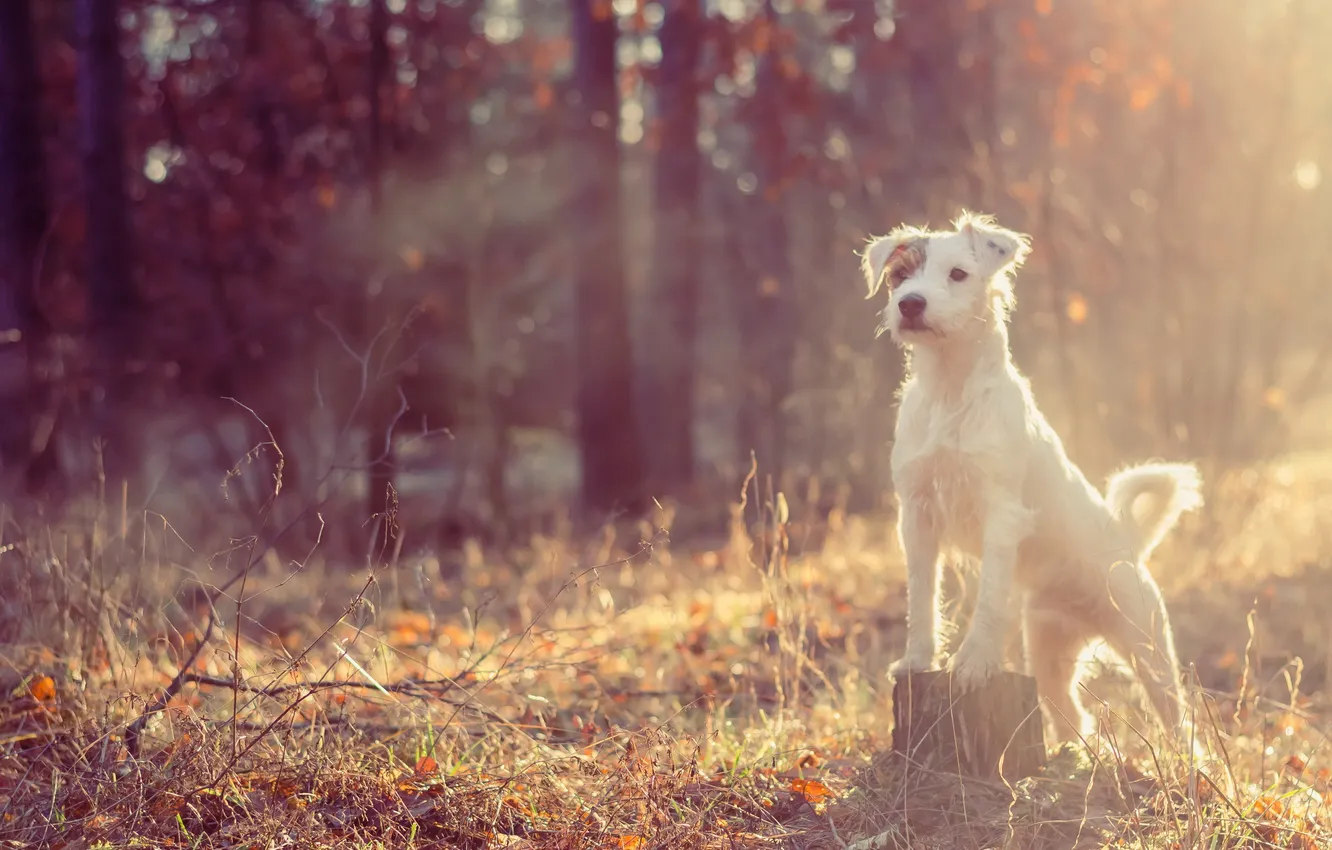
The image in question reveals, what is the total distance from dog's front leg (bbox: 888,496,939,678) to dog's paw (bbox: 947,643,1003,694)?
10.0 inches

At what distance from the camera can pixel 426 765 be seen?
150 inches

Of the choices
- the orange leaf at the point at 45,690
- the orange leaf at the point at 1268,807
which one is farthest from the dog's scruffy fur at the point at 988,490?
the orange leaf at the point at 45,690

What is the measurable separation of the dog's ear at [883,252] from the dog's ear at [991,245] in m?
0.22

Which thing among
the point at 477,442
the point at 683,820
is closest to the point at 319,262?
the point at 477,442

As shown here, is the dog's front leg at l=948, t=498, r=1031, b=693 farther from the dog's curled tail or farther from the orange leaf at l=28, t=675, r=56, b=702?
the orange leaf at l=28, t=675, r=56, b=702

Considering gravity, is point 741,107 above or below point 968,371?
above

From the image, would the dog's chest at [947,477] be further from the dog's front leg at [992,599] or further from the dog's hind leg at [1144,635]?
the dog's hind leg at [1144,635]

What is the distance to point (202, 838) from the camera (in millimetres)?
3285

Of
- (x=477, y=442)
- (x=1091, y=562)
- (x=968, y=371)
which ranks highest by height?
(x=968, y=371)

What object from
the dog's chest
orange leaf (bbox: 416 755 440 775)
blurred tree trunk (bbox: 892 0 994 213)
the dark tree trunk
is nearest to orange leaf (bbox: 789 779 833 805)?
the dog's chest

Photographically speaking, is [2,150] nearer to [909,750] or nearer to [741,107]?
[741,107]

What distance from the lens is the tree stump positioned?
4.05 m

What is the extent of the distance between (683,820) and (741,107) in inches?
339

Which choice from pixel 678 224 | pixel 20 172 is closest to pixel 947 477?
pixel 678 224
